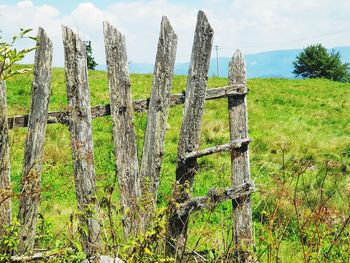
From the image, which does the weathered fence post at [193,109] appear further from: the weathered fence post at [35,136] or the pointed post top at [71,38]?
the weathered fence post at [35,136]

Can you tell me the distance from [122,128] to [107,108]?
0.81ft

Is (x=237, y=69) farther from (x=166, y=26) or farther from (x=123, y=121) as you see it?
(x=123, y=121)

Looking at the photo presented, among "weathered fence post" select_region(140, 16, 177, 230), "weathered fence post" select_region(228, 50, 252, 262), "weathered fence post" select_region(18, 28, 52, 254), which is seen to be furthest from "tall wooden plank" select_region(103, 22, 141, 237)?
"weathered fence post" select_region(228, 50, 252, 262)

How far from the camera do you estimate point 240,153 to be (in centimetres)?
486

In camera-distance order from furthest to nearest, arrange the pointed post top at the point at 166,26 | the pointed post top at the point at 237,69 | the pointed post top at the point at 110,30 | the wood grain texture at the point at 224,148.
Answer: the pointed post top at the point at 237,69, the wood grain texture at the point at 224,148, the pointed post top at the point at 166,26, the pointed post top at the point at 110,30

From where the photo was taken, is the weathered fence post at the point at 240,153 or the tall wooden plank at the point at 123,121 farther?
the weathered fence post at the point at 240,153

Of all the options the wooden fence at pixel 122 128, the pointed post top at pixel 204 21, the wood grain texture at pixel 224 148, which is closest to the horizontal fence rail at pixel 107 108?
the wooden fence at pixel 122 128

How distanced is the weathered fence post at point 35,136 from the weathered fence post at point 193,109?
1284 millimetres

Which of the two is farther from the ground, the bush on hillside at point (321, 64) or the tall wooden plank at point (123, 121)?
the bush on hillside at point (321, 64)

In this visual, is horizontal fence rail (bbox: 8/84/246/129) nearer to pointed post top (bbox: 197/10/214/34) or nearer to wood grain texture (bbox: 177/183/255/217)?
pointed post top (bbox: 197/10/214/34)

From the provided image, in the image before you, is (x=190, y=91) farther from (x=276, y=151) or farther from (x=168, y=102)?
(x=276, y=151)

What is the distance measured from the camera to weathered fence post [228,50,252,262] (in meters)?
4.74

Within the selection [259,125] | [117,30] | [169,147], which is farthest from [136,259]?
[259,125]

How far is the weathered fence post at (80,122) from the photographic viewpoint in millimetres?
3900
